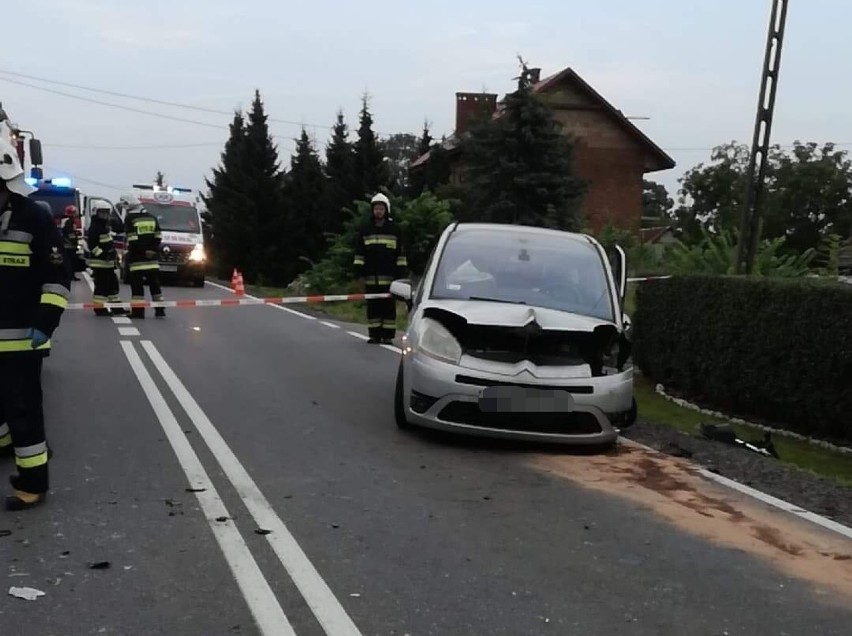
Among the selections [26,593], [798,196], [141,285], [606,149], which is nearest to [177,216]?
[141,285]

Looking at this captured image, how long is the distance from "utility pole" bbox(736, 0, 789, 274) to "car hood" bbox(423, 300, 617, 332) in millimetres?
6924

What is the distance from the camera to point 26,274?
5281mm

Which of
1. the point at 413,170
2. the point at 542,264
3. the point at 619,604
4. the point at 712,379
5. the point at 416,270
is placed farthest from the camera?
the point at 413,170

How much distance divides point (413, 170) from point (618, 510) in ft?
138

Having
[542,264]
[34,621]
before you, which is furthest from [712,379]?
[34,621]

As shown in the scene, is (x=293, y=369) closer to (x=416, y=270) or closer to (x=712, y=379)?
(x=712, y=379)

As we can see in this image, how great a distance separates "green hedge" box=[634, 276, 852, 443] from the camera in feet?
28.8

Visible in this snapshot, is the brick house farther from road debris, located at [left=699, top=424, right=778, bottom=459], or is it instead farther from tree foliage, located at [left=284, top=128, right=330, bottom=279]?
road debris, located at [left=699, top=424, right=778, bottom=459]

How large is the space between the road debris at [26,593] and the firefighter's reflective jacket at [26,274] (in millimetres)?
1557

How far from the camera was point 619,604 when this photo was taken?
4.19 metres

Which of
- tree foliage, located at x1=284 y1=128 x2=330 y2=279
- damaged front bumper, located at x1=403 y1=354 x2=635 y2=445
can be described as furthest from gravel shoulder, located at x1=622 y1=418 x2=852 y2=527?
tree foliage, located at x1=284 y1=128 x2=330 y2=279

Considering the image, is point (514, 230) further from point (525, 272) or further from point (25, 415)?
point (25, 415)

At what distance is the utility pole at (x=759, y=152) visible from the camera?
1293cm

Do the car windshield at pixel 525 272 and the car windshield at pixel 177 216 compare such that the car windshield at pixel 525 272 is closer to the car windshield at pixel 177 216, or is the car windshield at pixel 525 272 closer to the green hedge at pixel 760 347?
the green hedge at pixel 760 347
